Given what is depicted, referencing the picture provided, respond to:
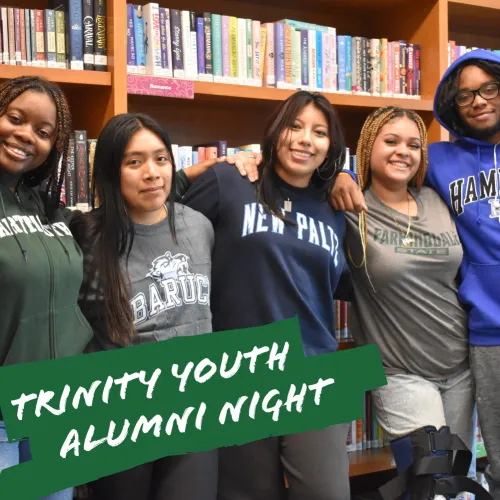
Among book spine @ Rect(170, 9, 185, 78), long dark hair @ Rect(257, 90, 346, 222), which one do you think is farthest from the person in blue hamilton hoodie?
book spine @ Rect(170, 9, 185, 78)

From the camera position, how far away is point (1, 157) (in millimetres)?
1521

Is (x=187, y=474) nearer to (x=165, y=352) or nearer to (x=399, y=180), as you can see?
(x=165, y=352)

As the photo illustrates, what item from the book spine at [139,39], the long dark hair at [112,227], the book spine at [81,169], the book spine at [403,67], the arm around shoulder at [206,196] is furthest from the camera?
the book spine at [403,67]

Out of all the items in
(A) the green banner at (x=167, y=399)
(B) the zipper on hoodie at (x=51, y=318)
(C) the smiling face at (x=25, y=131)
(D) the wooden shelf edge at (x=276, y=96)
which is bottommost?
(A) the green banner at (x=167, y=399)

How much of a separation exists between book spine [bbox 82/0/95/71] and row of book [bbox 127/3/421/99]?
0.41 feet

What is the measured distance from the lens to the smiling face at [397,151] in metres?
2.18

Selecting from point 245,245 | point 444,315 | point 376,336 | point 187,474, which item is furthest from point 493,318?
point 187,474

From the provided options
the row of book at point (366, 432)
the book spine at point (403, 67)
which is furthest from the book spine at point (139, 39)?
the row of book at point (366, 432)

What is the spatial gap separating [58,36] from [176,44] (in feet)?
1.31

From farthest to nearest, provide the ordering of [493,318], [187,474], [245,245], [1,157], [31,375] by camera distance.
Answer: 1. [493,318]
2. [245,245]
3. [187,474]
4. [1,157]
5. [31,375]

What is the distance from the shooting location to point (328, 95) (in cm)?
268

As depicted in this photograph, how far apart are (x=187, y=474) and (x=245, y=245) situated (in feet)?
2.00

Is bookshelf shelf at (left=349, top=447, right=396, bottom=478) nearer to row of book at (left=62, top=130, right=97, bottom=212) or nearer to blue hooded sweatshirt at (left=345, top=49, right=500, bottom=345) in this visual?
blue hooded sweatshirt at (left=345, top=49, right=500, bottom=345)

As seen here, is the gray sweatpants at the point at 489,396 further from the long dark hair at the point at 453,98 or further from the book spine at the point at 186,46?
the book spine at the point at 186,46
